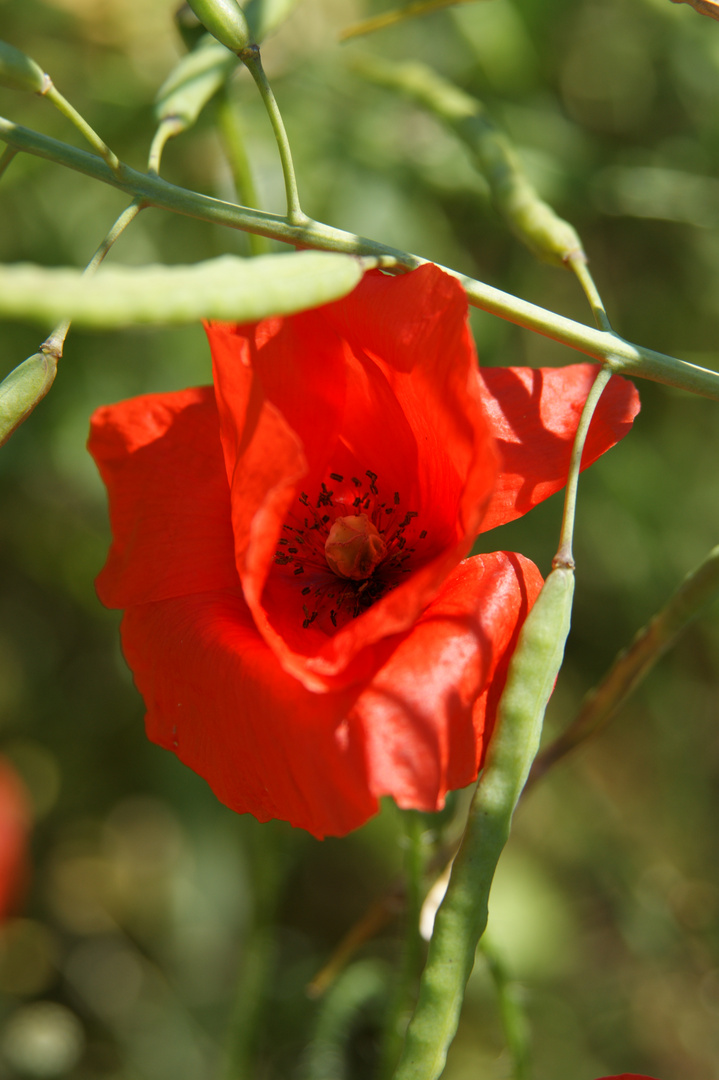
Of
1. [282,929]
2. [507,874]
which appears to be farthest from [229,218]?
[282,929]

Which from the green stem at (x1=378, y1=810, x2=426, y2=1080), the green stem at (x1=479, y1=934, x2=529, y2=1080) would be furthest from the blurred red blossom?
the green stem at (x1=479, y1=934, x2=529, y2=1080)

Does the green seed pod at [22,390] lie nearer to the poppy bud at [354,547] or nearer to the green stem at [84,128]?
the green stem at [84,128]

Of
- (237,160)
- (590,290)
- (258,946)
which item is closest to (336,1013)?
(258,946)

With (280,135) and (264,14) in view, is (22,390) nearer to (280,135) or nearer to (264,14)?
(280,135)

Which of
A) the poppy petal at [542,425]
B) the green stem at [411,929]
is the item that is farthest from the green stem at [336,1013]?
the poppy petal at [542,425]

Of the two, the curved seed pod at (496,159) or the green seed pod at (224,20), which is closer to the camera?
the green seed pod at (224,20)

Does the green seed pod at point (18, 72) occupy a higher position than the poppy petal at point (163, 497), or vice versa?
the green seed pod at point (18, 72)

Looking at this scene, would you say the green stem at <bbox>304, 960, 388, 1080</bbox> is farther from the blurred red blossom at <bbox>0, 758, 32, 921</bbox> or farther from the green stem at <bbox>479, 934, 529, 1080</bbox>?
the blurred red blossom at <bbox>0, 758, 32, 921</bbox>
